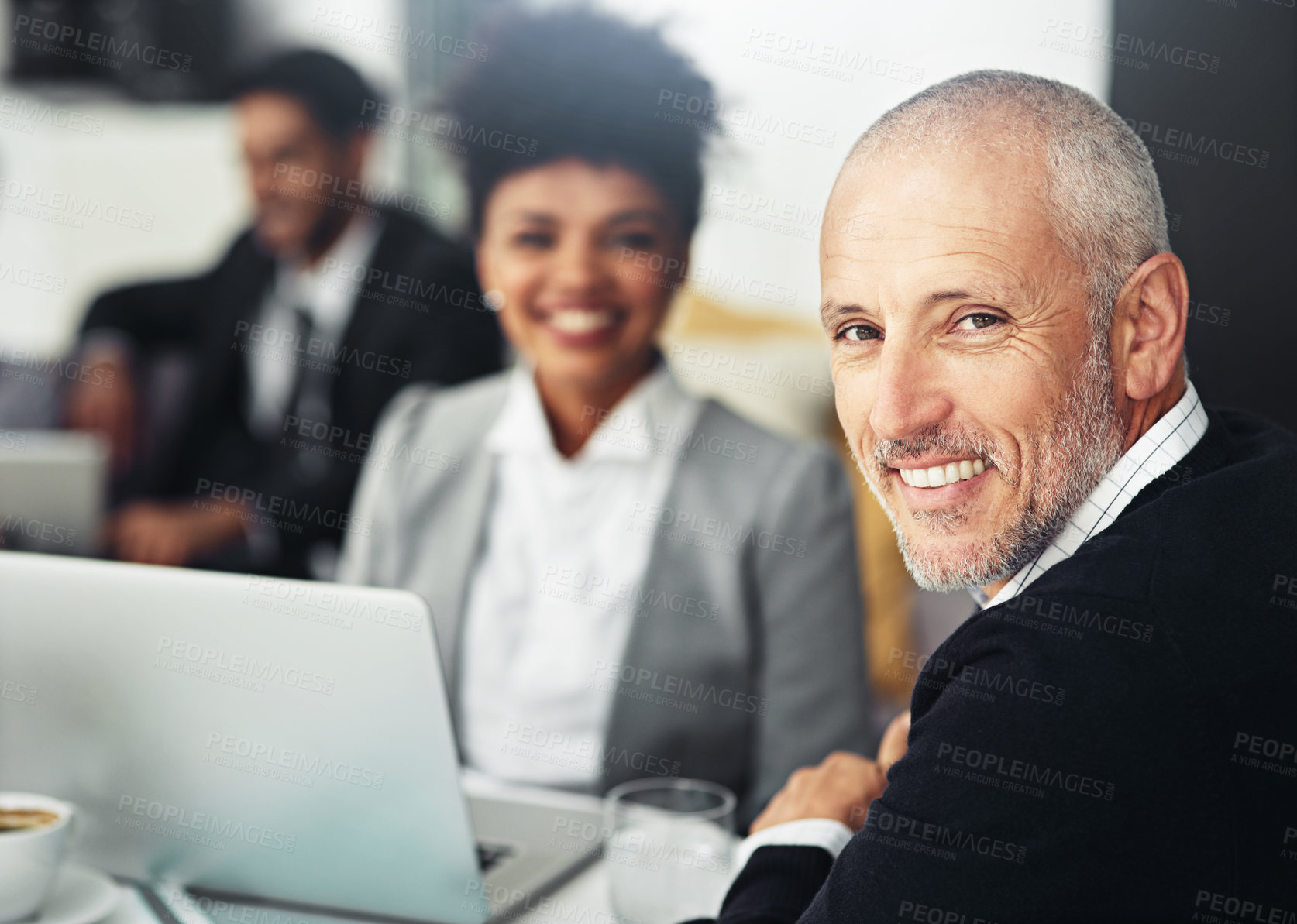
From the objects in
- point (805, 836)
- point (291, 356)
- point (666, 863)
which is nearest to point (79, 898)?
point (666, 863)

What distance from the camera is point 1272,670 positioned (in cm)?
68

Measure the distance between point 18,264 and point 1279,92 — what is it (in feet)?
13.2

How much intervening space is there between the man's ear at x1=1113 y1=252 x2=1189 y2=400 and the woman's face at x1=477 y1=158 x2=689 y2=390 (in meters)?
0.94

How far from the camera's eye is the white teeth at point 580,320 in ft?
5.62

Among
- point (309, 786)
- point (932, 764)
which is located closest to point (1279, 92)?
point (932, 764)

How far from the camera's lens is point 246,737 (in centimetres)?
92

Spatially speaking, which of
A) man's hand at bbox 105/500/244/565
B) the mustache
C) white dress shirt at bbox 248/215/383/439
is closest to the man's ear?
the mustache

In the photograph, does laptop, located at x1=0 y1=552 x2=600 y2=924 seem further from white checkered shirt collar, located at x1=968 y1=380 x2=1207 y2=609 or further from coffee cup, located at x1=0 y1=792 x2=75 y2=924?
white checkered shirt collar, located at x1=968 y1=380 x2=1207 y2=609

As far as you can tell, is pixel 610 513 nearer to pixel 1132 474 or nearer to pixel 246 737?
pixel 246 737

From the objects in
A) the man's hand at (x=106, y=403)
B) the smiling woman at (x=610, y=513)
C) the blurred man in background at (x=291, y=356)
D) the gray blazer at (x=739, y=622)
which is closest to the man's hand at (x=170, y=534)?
the blurred man in background at (x=291, y=356)

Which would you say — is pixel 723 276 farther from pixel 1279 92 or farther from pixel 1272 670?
pixel 1272 670

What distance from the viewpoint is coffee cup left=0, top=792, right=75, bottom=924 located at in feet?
2.88

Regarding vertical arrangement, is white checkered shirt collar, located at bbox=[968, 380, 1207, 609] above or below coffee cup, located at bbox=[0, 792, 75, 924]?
above

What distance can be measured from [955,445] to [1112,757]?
0.25 meters
